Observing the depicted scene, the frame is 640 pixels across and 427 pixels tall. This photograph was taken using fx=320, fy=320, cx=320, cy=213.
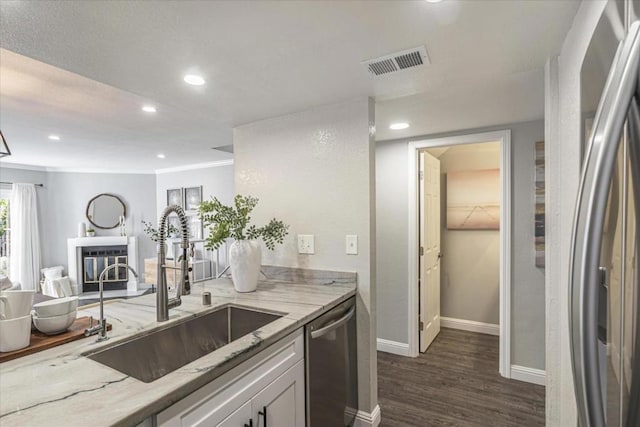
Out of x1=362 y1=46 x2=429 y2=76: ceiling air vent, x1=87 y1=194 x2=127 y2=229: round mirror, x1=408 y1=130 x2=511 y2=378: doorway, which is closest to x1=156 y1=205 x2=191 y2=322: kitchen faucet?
x1=362 y1=46 x2=429 y2=76: ceiling air vent

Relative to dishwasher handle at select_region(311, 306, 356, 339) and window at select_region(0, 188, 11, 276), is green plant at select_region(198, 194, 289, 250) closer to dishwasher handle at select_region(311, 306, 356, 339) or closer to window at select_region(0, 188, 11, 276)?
dishwasher handle at select_region(311, 306, 356, 339)

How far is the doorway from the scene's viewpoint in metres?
2.68

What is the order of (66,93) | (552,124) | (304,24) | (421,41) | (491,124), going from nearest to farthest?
(304,24) < (421,41) < (552,124) < (66,93) < (491,124)

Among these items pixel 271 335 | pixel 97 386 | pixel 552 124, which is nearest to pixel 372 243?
pixel 271 335

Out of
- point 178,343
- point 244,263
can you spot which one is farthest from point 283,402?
point 244,263

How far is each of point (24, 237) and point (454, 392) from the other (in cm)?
724

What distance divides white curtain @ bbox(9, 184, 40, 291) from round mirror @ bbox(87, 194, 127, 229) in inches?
35.1

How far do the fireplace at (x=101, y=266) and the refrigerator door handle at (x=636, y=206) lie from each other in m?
7.46

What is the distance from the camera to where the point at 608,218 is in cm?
51

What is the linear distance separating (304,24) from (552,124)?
1259mm

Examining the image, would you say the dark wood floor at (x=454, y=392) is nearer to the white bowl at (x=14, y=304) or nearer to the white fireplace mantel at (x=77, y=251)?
the white bowl at (x=14, y=304)

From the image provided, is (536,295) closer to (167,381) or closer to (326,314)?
(326,314)

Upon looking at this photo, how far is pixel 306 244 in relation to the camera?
7.49 ft

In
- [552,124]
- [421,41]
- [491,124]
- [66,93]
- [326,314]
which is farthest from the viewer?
[491,124]
